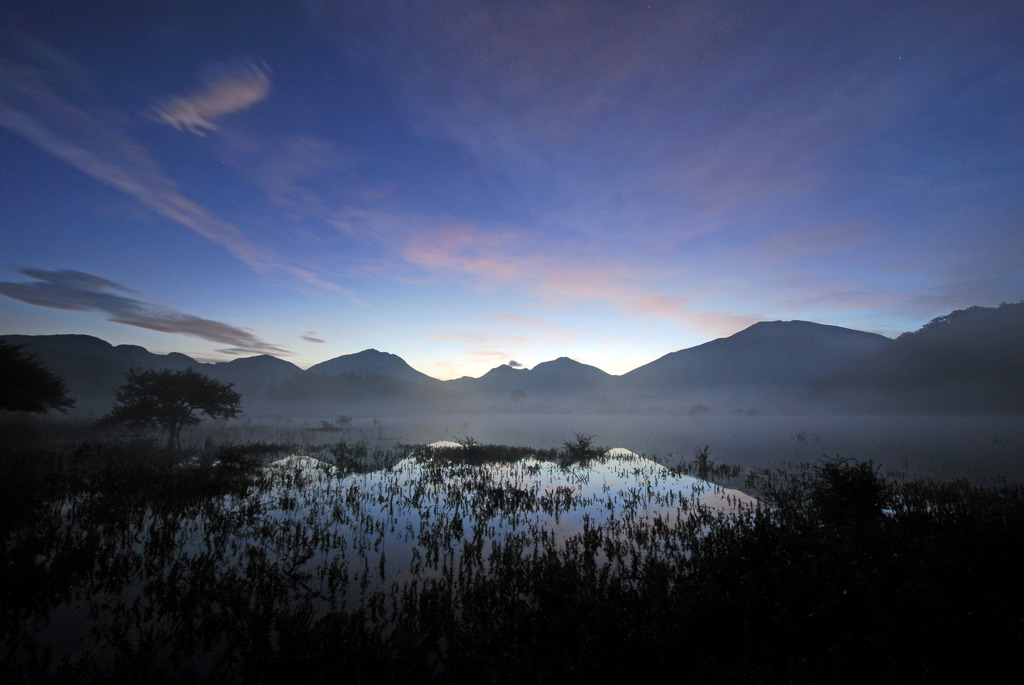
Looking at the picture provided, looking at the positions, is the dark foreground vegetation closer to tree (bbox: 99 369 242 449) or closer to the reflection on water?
the reflection on water

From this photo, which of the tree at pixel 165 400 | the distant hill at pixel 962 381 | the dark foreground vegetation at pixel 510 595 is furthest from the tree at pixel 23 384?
the distant hill at pixel 962 381

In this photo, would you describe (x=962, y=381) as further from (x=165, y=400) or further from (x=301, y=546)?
(x=165, y=400)

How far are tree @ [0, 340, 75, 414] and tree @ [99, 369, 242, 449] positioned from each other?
12.4 feet

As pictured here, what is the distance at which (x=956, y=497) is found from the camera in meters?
15.1

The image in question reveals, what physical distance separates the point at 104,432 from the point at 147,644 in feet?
140

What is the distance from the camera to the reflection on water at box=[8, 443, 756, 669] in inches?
275

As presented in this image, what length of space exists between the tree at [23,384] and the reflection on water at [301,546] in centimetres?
1976

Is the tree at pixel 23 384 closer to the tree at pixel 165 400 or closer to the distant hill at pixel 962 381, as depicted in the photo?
the tree at pixel 165 400

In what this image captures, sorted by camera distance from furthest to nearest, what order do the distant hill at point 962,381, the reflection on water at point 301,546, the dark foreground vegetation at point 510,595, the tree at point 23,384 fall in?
the distant hill at point 962,381
the tree at point 23,384
the reflection on water at point 301,546
the dark foreground vegetation at point 510,595

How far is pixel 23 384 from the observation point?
2664cm

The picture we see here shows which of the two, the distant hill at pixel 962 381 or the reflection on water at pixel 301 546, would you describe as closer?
the reflection on water at pixel 301 546

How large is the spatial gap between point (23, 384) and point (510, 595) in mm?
37309

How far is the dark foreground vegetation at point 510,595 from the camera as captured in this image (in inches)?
216

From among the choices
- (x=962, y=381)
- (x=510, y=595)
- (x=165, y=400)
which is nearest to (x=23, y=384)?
(x=165, y=400)
